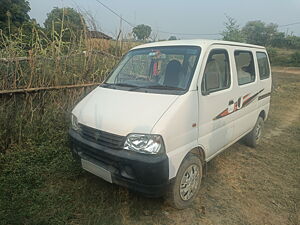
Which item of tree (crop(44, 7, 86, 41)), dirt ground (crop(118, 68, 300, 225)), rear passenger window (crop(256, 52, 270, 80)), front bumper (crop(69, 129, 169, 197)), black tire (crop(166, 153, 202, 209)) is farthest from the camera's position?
tree (crop(44, 7, 86, 41))

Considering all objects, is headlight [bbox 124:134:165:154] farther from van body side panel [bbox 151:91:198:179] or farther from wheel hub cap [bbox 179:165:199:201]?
wheel hub cap [bbox 179:165:199:201]

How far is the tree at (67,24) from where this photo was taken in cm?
479

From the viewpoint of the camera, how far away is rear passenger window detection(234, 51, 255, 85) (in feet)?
11.9

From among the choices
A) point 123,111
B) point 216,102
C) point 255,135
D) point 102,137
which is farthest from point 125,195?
point 255,135

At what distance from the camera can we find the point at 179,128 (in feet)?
7.91

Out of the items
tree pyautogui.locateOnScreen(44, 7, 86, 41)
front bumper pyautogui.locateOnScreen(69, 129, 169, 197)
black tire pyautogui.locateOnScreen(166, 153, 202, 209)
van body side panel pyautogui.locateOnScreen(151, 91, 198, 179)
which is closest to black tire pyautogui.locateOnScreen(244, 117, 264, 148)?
black tire pyautogui.locateOnScreen(166, 153, 202, 209)

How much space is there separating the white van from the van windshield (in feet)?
0.04

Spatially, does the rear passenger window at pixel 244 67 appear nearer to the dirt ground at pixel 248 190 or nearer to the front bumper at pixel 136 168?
the dirt ground at pixel 248 190

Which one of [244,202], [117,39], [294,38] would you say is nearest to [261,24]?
[294,38]

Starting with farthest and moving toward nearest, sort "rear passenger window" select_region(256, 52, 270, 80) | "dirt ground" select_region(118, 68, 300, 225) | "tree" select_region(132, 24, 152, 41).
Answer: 1. "tree" select_region(132, 24, 152, 41)
2. "rear passenger window" select_region(256, 52, 270, 80)
3. "dirt ground" select_region(118, 68, 300, 225)

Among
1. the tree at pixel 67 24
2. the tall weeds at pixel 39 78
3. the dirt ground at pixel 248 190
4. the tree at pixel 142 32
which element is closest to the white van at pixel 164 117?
the dirt ground at pixel 248 190

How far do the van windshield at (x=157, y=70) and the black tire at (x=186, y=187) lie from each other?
0.82m

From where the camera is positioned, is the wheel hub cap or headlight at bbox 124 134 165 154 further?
the wheel hub cap

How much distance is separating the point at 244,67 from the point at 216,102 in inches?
51.7
